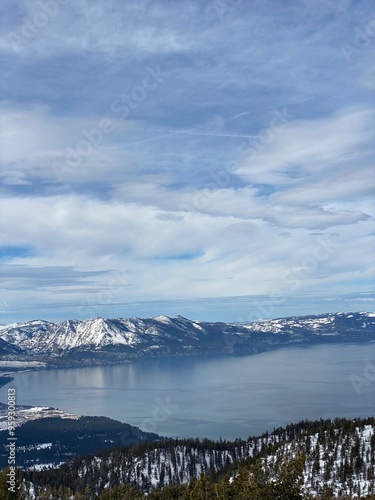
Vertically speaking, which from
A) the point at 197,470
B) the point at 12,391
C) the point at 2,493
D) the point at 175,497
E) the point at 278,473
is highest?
the point at 12,391

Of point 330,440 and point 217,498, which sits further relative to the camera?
point 330,440

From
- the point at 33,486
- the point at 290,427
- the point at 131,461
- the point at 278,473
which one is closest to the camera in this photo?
the point at 278,473

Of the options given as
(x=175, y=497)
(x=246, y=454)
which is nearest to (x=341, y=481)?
(x=175, y=497)

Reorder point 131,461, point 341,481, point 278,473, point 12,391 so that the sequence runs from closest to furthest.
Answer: point 278,473 → point 12,391 → point 341,481 → point 131,461

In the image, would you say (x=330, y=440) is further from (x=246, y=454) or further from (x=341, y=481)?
(x=246, y=454)

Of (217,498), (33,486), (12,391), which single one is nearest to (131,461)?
(33,486)

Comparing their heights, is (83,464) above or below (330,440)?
below

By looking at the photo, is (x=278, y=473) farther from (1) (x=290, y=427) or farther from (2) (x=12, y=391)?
(1) (x=290, y=427)
